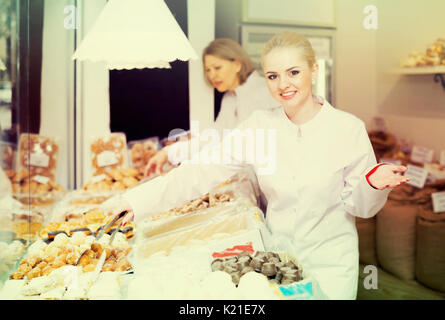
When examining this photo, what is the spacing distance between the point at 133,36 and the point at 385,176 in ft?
3.31

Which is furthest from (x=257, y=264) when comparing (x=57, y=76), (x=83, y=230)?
(x=57, y=76)

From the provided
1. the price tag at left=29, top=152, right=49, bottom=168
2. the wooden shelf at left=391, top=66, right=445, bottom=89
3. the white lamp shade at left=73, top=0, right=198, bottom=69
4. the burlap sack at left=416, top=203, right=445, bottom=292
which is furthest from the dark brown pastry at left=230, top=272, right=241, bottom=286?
the burlap sack at left=416, top=203, right=445, bottom=292

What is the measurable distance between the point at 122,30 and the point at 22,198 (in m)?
0.79

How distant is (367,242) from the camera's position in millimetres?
2043

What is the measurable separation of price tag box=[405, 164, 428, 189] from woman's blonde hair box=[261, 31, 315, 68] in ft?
3.87

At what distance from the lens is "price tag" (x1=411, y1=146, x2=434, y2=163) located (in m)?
2.40

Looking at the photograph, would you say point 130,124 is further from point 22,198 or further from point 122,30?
point 22,198

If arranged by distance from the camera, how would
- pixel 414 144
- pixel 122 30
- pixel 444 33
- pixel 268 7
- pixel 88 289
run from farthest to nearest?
pixel 414 144 → pixel 444 33 → pixel 268 7 → pixel 122 30 → pixel 88 289

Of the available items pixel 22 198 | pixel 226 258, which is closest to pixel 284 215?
pixel 226 258

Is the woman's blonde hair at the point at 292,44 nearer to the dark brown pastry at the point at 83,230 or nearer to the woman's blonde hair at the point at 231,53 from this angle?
the woman's blonde hair at the point at 231,53

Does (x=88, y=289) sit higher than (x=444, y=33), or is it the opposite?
(x=444, y=33)

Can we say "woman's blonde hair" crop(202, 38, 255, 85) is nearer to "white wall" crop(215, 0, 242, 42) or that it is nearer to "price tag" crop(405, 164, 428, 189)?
"white wall" crop(215, 0, 242, 42)

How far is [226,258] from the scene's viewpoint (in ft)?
5.08

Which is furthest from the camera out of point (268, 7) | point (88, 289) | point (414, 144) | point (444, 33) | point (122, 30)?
point (414, 144)
